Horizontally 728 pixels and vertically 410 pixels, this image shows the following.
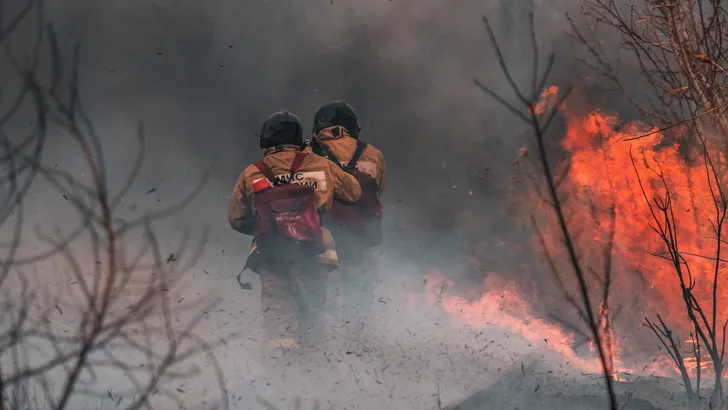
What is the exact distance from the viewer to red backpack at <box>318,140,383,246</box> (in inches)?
255

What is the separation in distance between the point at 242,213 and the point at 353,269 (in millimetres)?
1195

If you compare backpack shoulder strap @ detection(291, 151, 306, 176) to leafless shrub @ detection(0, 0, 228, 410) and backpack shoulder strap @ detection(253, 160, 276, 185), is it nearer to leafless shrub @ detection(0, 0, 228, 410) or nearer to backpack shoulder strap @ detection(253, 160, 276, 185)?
backpack shoulder strap @ detection(253, 160, 276, 185)

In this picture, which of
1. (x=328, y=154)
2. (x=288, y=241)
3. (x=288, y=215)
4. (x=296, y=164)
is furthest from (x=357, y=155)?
(x=288, y=241)

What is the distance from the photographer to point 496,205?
8.98 meters

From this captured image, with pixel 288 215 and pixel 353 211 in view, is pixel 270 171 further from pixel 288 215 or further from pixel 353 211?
pixel 353 211

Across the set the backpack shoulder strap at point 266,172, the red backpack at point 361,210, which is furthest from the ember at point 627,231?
the backpack shoulder strap at point 266,172

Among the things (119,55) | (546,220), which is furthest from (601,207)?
(119,55)

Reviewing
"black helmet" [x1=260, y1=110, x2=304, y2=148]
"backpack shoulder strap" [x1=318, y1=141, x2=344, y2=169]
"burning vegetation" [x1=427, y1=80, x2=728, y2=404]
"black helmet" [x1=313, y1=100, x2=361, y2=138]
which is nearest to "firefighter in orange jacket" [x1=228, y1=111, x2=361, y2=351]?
"black helmet" [x1=260, y1=110, x2=304, y2=148]

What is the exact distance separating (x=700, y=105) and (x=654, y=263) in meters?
4.31


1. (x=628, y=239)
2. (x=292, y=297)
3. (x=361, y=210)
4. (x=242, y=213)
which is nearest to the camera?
(x=292, y=297)

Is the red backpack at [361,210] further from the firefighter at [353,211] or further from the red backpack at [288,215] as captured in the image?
the red backpack at [288,215]

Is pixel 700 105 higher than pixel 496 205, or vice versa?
pixel 496 205

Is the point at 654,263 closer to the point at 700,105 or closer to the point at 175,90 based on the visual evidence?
the point at 700,105

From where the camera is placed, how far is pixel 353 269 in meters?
6.44
